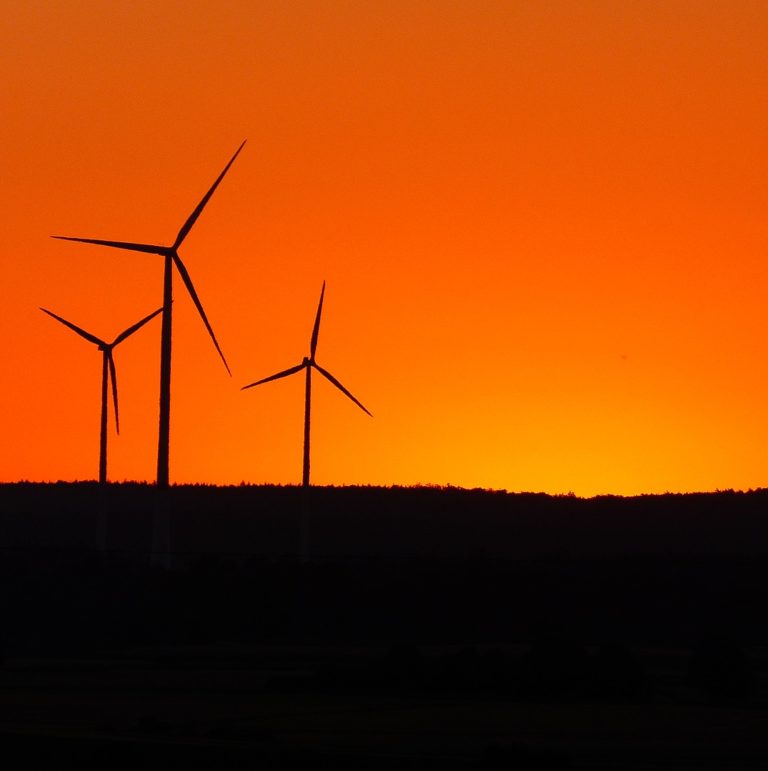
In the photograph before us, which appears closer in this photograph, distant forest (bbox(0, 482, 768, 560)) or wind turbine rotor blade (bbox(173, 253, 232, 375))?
wind turbine rotor blade (bbox(173, 253, 232, 375))

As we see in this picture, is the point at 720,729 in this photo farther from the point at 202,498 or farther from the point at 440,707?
the point at 202,498

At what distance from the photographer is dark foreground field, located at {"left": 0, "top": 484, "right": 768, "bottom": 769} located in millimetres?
33688

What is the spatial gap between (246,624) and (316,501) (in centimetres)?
8344

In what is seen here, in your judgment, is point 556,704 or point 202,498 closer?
point 556,704

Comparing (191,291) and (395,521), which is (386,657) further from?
(395,521)

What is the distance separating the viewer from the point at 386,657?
1992 inches

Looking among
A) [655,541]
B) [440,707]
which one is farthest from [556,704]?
[655,541]

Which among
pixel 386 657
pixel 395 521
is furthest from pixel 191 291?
pixel 395 521

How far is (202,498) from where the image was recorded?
513 ft

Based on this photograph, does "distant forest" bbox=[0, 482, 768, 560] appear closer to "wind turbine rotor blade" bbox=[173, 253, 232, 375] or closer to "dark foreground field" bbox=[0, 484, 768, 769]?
"dark foreground field" bbox=[0, 484, 768, 769]

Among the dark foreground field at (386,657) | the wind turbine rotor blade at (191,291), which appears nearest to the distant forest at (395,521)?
the dark foreground field at (386,657)

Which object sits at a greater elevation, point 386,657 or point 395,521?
point 395,521

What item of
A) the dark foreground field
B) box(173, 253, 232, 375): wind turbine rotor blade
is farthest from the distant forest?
box(173, 253, 232, 375): wind turbine rotor blade

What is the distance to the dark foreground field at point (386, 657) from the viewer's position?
1326 inches
